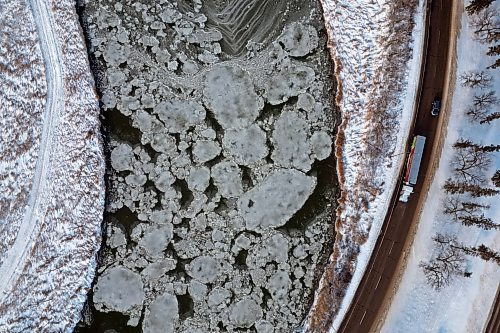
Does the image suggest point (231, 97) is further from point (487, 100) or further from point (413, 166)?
point (487, 100)

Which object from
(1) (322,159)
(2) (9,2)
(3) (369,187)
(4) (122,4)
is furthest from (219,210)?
(2) (9,2)

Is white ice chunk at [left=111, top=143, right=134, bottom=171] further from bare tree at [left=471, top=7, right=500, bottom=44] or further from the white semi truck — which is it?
bare tree at [left=471, top=7, right=500, bottom=44]

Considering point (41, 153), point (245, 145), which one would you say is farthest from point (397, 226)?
point (41, 153)

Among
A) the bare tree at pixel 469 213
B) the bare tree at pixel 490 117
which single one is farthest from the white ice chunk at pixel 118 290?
the bare tree at pixel 490 117

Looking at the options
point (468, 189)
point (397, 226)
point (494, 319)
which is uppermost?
point (468, 189)

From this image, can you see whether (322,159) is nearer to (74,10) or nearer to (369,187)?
(369,187)

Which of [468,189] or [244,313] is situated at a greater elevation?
[468,189]
